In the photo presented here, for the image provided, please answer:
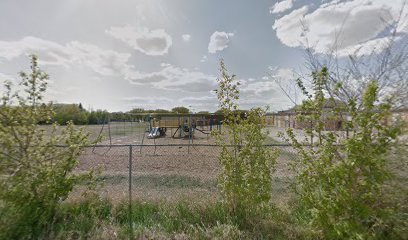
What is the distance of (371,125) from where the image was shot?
2684 millimetres

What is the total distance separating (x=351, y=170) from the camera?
8.94 feet

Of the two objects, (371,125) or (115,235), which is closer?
(371,125)

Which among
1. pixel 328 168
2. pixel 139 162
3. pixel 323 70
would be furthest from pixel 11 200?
pixel 139 162

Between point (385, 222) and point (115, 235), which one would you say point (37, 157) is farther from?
point (385, 222)

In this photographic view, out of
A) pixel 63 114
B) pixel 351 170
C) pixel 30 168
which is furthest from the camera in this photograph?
pixel 63 114

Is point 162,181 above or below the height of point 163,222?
below

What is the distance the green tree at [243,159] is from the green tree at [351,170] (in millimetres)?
818

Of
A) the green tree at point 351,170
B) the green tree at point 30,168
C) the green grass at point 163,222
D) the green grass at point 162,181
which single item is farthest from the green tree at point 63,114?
the green tree at point 351,170

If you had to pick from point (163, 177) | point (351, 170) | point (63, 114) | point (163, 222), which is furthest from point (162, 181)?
point (351, 170)

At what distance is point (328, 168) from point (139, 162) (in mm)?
8688

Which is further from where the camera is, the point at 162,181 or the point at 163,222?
the point at 162,181

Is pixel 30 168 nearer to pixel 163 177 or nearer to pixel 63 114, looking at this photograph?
pixel 63 114

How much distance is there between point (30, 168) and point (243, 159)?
3470 mm

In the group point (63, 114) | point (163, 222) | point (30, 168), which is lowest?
point (163, 222)
